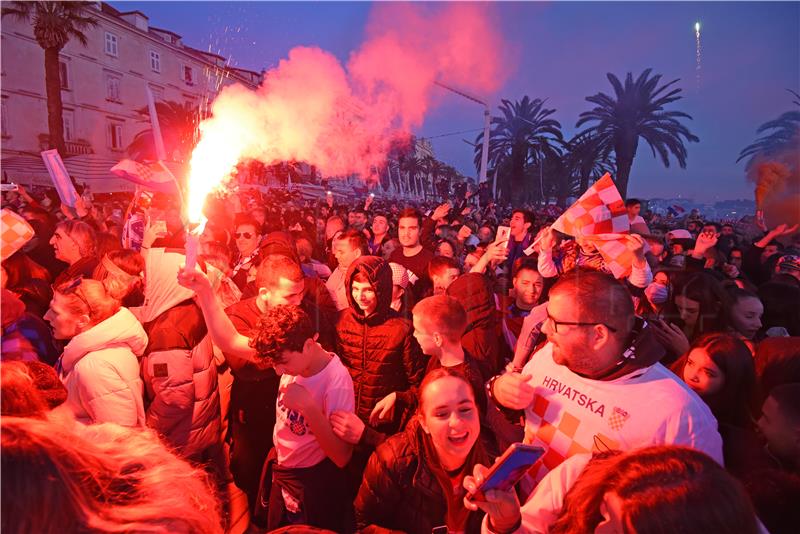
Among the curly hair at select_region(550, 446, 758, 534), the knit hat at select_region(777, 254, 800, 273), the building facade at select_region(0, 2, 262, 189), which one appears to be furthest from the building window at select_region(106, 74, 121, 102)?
the curly hair at select_region(550, 446, 758, 534)

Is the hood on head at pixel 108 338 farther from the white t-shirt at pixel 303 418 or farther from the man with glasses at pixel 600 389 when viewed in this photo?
the man with glasses at pixel 600 389

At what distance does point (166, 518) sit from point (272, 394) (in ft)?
8.66

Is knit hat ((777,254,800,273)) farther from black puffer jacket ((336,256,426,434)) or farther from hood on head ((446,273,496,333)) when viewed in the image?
black puffer jacket ((336,256,426,434))

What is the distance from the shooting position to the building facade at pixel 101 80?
102 feet

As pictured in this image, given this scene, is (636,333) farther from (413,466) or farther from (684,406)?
(413,466)

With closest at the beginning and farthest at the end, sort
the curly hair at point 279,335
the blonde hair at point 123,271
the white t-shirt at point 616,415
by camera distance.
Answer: the white t-shirt at point 616,415 < the curly hair at point 279,335 < the blonde hair at point 123,271

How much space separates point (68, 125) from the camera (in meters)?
35.5

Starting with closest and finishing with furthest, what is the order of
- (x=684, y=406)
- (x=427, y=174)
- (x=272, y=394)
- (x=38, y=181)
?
(x=684, y=406), (x=272, y=394), (x=38, y=181), (x=427, y=174)

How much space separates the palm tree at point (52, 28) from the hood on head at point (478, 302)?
32.0 meters

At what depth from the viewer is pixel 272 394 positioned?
13.0 feet

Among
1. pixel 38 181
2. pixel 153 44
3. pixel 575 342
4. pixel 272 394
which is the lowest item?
pixel 272 394

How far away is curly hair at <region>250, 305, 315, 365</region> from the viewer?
278cm

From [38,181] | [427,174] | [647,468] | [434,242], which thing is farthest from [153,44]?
[647,468]

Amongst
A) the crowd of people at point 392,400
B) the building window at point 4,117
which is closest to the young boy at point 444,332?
the crowd of people at point 392,400
